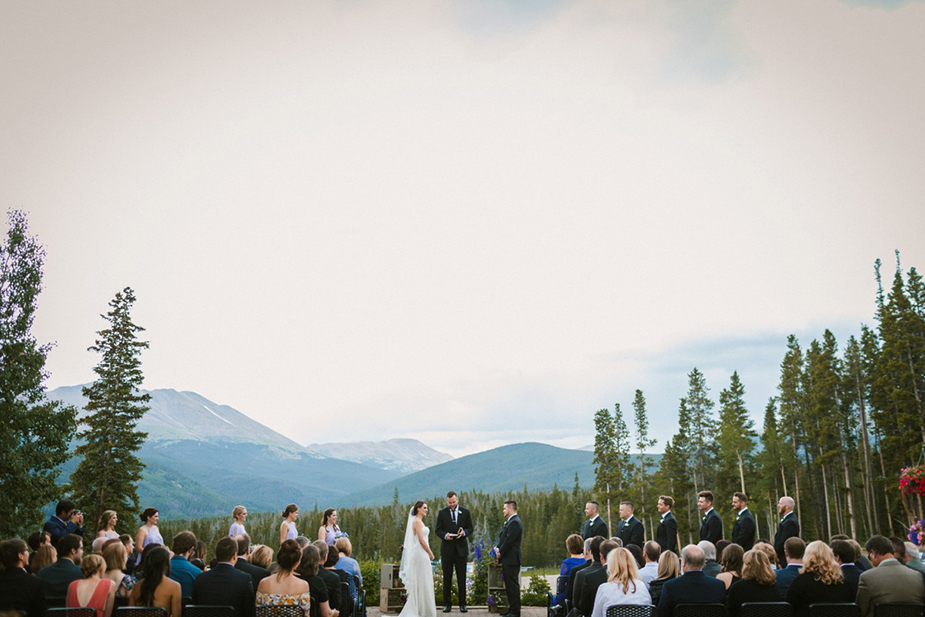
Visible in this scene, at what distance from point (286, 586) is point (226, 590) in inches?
20.8

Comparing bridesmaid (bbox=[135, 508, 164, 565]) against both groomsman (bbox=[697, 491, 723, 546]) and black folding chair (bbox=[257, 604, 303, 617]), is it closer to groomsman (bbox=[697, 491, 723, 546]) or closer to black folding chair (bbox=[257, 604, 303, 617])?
black folding chair (bbox=[257, 604, 303, 617])

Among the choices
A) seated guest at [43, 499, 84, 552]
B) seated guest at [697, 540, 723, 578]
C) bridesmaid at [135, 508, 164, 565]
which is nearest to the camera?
seated guest at [697, 540, 723, 578]

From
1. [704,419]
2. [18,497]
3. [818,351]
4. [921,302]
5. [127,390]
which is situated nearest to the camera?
[18,497]

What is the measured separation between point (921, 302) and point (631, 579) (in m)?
43.3

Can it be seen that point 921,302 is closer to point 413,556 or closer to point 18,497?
point 413,556

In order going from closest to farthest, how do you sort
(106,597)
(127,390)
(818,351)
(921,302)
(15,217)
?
(106,597) < (15,217) < (127,390) < (921,302) < (818,351)

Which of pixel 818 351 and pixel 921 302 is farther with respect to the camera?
pixel 818 351

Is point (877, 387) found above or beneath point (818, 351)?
beneath

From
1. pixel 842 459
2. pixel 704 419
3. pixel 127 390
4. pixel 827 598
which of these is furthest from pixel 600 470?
pixel 827 598

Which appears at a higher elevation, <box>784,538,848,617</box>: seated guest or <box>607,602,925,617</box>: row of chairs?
<box>784,538,848,617</box>: seated guest

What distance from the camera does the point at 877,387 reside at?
41312 mm

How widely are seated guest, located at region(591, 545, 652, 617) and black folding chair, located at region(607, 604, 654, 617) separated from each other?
5cm

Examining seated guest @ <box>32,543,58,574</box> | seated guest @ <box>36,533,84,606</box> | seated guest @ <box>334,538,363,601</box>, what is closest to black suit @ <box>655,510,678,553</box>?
seated guest @ <box>334,538,363,601</box>

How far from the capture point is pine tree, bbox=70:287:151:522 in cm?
3052
